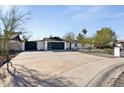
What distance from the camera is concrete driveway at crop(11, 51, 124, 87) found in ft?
20.4

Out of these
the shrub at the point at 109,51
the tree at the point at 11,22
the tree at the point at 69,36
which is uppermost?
the tree at the point at 11,22

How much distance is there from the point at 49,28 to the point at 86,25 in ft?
2.63

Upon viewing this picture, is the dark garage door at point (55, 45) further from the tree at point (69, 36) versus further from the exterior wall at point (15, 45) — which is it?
the exterior wall at point (15, 45)

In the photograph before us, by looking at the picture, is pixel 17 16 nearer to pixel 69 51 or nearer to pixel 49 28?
pixel 49 28

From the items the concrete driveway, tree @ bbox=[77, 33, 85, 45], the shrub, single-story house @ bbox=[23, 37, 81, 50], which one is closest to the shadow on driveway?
the concrete driveway

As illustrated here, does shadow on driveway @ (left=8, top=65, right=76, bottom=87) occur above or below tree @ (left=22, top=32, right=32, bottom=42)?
below

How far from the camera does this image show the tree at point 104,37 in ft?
21.6

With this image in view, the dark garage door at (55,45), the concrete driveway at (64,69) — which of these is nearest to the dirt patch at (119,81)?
the concrete driveway at (64,69)

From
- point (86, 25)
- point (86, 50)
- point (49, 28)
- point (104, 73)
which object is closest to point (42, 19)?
point (49, 28)

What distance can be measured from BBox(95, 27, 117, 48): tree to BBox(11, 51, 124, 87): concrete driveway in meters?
0.35

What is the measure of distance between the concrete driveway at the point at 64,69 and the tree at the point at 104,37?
35cm

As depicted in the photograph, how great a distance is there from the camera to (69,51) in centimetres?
686

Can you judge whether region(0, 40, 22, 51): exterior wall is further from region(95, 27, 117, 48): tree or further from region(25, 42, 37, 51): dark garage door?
region(95, 27, 117, 48): tree
